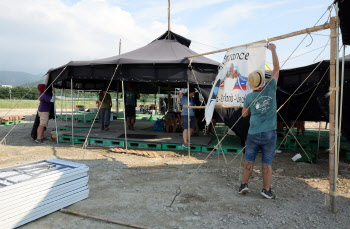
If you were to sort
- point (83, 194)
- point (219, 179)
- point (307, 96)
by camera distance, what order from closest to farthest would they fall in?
point (83, 194) < point (219, 179) < point (307, 96)

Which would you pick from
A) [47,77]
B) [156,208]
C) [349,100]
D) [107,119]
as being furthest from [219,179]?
[47,77]

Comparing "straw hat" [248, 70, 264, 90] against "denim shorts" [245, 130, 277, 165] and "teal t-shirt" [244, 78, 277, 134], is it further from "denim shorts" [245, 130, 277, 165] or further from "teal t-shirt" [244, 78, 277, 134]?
"denim shorts" [245, 130, 277, 165]

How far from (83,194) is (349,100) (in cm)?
533

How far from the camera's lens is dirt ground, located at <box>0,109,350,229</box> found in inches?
114

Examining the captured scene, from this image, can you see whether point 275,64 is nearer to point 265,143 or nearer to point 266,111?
point 266,111

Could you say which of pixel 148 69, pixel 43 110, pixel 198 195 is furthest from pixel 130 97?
pixel 198 195

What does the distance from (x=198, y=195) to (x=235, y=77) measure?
→ 2.39 metres

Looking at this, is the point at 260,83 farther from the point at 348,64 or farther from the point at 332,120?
the point at 348,64

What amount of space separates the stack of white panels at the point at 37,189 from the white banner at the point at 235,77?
2.49 meters

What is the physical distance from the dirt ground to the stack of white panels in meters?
0.12

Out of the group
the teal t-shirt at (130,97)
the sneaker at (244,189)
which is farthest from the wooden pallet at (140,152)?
the sneaker at (244,189)

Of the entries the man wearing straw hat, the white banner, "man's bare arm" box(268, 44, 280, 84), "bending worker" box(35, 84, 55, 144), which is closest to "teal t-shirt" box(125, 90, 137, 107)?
"bending worker" box(35, 84, 55, 144)

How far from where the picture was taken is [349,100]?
5.06 m

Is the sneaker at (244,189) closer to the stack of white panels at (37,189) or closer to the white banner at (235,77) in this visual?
the white banner at (235,77)
